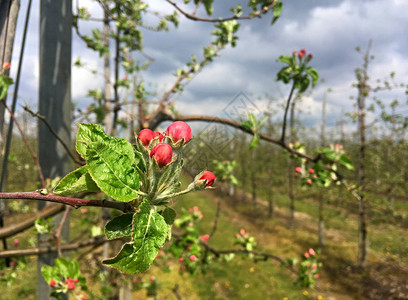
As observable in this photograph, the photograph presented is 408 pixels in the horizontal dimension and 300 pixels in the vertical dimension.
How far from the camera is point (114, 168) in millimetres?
455

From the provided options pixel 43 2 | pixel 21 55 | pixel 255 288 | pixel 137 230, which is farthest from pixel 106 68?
pixel 255 288

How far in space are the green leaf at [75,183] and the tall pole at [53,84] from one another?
145cm

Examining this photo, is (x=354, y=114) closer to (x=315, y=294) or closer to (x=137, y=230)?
(x=315, y=294)

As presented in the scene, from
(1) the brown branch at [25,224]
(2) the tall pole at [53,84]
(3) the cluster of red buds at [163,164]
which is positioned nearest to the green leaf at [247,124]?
(2) the tall pole at [53,84]

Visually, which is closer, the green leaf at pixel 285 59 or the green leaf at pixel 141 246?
the green leaf at pixel 141 246

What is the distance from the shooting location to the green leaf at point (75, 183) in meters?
0.45

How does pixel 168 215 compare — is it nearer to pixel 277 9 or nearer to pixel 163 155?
pixel 163 155

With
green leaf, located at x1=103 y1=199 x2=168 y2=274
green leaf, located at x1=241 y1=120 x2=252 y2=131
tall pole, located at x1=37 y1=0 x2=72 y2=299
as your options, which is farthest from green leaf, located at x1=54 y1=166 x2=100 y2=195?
green leaf, located at x1=241 y1=120 x2=252 y2=131

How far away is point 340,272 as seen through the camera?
365 inches

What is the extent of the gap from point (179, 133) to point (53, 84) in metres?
1.45

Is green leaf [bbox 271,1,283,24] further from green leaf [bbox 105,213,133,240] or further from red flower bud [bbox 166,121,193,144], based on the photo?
green leaf [bbox 105,213,133,240]

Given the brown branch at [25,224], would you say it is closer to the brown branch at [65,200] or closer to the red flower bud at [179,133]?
the brown branch at [65,200]

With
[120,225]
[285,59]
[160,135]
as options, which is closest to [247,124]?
[285,59]

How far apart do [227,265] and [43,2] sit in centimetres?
1019
